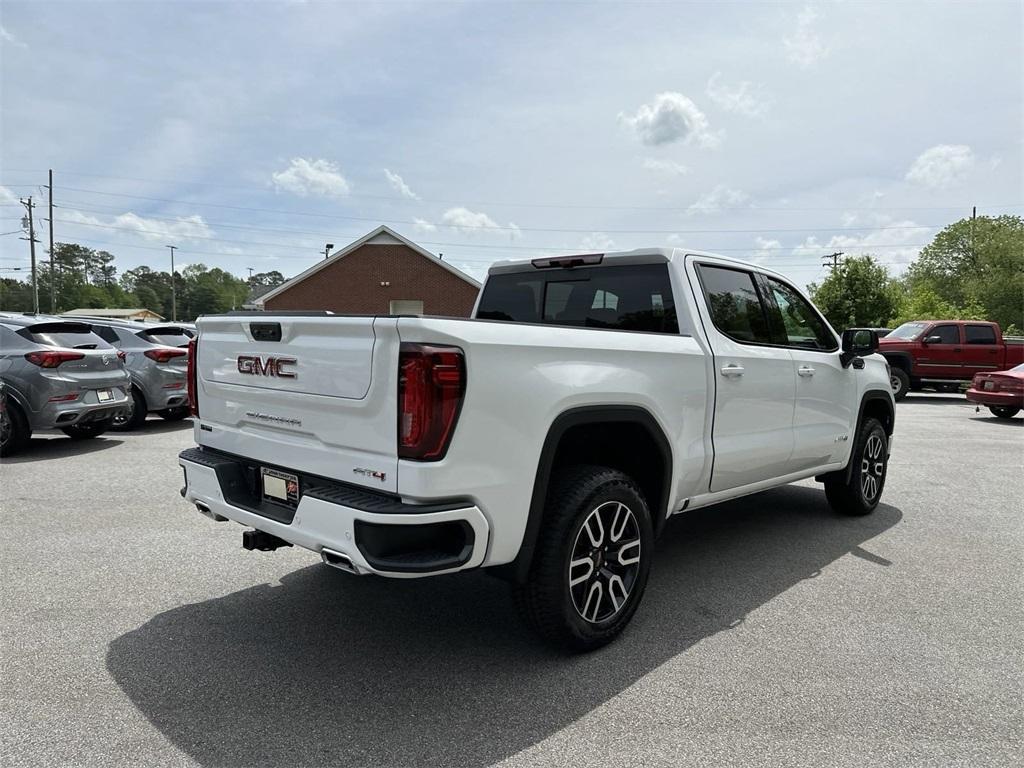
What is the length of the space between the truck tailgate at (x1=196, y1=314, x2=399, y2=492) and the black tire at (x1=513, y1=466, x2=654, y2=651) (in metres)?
0.81

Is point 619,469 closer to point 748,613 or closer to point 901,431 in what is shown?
point 748,613

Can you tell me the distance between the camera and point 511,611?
3.86 meters

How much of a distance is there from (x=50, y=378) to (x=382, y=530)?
730 cm

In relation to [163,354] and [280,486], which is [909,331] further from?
[280,486]

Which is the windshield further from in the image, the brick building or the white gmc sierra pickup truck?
the brick building

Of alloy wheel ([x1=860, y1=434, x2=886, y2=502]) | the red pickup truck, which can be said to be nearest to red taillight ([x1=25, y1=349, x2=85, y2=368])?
alloy wheel ([x1=860, y1=434, x2=886, y2=502])

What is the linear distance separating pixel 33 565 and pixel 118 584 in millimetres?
745

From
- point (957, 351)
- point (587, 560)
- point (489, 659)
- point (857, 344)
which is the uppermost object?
point (857, 344)

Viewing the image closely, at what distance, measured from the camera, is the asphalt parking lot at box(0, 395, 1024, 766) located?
2609 mm

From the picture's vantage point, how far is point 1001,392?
13.2 meters

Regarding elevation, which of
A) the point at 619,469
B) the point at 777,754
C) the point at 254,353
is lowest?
the point at 777,754

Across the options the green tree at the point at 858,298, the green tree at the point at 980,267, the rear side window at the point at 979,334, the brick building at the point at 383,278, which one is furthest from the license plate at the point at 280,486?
the green tree at the point at 980,267

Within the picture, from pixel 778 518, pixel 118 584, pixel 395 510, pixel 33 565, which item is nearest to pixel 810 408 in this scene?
pixel 778 518

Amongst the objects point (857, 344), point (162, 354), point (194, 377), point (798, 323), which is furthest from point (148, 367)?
point (857, 344)
